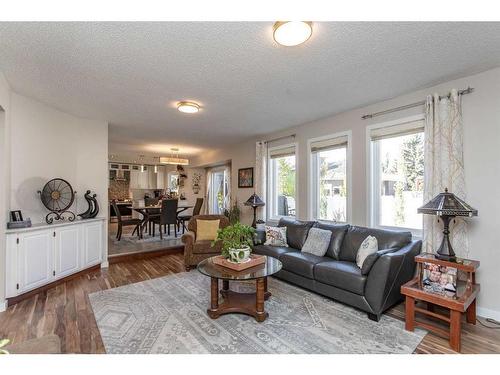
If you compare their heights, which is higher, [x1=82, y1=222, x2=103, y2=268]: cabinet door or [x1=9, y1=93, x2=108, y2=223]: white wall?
[x1=9, y1=93, x2=108, y2=223]: white wall

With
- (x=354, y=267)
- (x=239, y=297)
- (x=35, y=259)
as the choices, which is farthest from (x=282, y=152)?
(x=35, y=259)

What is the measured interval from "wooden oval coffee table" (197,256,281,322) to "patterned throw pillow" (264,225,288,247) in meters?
1.10

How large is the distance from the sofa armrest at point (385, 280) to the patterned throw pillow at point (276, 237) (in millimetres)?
1540

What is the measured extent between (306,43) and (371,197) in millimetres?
2331

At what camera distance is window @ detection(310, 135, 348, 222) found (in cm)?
383

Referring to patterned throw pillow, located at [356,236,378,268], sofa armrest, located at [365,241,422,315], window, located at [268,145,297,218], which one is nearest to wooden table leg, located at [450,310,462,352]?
sofa armrest, located at [365,241,422,315]

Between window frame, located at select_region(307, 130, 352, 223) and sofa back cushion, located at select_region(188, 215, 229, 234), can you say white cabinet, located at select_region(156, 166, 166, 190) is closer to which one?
sofa back cushion, located at select_region(188, 215, 229, 234)

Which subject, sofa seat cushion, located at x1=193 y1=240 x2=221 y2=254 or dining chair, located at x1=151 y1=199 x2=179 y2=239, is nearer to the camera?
sofa seat cushion, located at x1=193 y1=240 x2=221 y2=254

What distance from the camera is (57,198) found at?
3.50 metres

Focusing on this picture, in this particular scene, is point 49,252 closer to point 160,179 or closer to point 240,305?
point 240,305

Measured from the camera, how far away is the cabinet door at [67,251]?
330 centimetres

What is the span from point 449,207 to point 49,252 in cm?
467

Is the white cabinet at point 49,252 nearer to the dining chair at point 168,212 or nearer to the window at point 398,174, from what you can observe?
the dining chair at point 168,212
